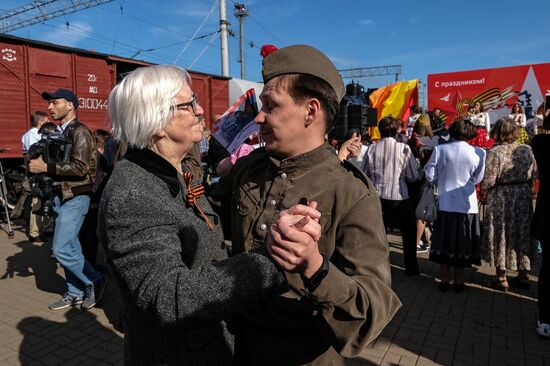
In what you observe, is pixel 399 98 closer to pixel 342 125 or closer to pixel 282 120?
pixel 342 125

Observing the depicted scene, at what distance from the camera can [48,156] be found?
400cm

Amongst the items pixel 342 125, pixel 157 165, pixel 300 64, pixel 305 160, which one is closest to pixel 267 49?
pixel 300 64

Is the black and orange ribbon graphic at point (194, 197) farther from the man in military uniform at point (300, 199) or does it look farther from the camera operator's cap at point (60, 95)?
the camera operator's cap at point (60, 95)

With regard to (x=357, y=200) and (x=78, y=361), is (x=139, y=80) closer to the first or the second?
(x=357, y=200)

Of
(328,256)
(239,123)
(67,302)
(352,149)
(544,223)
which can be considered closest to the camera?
(328,256)

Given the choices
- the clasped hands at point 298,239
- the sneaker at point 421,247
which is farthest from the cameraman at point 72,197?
the sneaker at point 421,247

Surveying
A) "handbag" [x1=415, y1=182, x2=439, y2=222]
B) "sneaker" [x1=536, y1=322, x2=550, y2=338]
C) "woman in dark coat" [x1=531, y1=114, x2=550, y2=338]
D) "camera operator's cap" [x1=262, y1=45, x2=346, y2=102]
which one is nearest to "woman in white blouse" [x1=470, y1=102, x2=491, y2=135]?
"handbag" [x1=415, y1=182, x2=439, y2=222]

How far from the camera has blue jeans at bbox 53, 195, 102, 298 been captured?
13.4ft

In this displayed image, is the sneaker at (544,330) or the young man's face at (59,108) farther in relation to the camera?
the young man's face at (59,108)

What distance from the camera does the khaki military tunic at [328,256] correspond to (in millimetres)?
1030

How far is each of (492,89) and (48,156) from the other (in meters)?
11.3

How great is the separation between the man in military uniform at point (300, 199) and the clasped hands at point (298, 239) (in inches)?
10.0

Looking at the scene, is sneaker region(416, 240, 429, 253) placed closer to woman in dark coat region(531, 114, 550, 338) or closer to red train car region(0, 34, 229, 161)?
woman in dark coat region(531, 114, 550, 338)

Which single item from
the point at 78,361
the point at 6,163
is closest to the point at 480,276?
the point at 78,361
